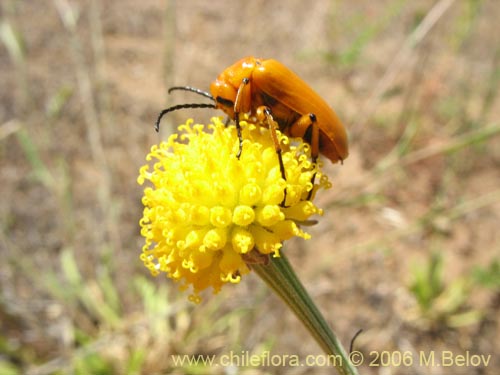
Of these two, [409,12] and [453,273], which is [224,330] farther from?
[409,12]

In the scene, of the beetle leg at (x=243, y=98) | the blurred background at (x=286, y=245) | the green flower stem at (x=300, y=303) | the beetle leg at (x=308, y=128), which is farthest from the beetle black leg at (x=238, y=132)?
the blurred background at (x=286, y=245)

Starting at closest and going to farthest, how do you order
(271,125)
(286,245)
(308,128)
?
(271,125) → (308,128) → (286,245)

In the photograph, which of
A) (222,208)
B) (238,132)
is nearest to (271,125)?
(238,132)

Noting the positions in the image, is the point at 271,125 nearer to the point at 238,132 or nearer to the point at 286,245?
the point at 238,132

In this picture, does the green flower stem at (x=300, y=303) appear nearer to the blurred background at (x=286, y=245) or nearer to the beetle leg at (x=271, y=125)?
the beetle leg at (x=271, y=125)

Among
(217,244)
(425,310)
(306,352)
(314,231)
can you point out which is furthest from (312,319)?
(314,231)
